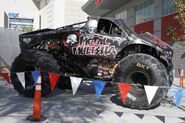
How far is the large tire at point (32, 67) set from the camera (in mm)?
9398

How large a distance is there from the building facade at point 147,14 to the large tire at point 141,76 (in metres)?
11.8

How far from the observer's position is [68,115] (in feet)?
24.7

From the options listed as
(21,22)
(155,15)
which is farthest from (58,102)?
(21,22)

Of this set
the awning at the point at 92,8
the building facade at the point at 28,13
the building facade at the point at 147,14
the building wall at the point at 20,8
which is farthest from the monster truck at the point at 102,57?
the building wall at the point at 20,8

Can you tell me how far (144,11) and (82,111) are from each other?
19959 mm

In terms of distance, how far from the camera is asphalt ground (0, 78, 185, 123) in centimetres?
723

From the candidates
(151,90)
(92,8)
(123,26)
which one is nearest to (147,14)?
(92,8)

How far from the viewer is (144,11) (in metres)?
26.8

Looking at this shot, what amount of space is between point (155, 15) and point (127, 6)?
7829 mm

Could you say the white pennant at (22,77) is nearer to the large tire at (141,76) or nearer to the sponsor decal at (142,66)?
the large tire at (141,76)

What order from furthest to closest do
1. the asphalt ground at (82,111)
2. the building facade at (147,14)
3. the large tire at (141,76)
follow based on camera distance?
the building facade at (147,14)
the large tire at (141,76)
the asphalt ground at (82,111)

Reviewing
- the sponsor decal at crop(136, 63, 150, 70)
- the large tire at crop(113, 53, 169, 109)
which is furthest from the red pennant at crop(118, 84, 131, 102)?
the sponsor decal at crop(136, 63, 150, 70)

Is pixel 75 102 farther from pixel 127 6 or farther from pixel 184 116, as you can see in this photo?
pixel 127 6

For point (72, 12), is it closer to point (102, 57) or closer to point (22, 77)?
point (102, 57)
